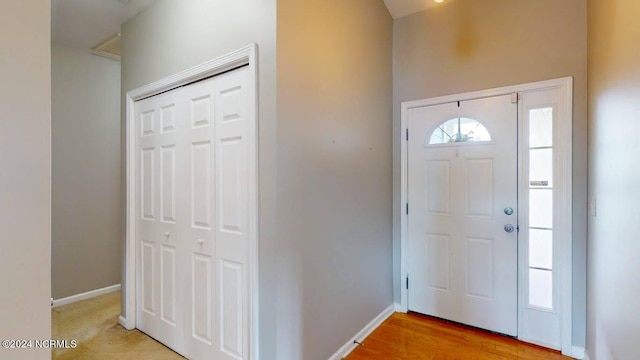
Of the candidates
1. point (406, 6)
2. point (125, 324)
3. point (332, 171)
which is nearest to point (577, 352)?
point (332, 171)

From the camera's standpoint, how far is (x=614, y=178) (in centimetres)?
146

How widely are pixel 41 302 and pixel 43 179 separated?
329 millimetres

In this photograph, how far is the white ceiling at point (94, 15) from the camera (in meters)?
2.49

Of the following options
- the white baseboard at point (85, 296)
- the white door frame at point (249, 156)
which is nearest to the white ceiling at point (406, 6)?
the white door frame at point (249, 156)

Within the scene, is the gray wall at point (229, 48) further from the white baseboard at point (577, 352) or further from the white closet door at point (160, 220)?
the white baseboard at point (577, 352)

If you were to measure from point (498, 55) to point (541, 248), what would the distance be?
1.64m

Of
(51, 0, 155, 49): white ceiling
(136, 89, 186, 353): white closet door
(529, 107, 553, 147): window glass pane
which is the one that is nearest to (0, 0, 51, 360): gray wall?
(136, 89, 186, 353): white closet door

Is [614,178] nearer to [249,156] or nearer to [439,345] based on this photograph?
[439,345]

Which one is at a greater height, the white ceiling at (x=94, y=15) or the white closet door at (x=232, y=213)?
the white ceiling at (x=94, y=15)

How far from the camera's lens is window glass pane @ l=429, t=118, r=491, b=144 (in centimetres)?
262

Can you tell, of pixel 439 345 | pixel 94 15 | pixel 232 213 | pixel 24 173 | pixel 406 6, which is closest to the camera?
pixel 24 173

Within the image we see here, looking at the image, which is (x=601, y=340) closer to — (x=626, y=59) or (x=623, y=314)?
(x=623, y=314)

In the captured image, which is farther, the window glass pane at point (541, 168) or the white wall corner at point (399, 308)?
the white wall corner at point (399, 308)

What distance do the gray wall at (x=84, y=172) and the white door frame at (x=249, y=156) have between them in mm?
1132
